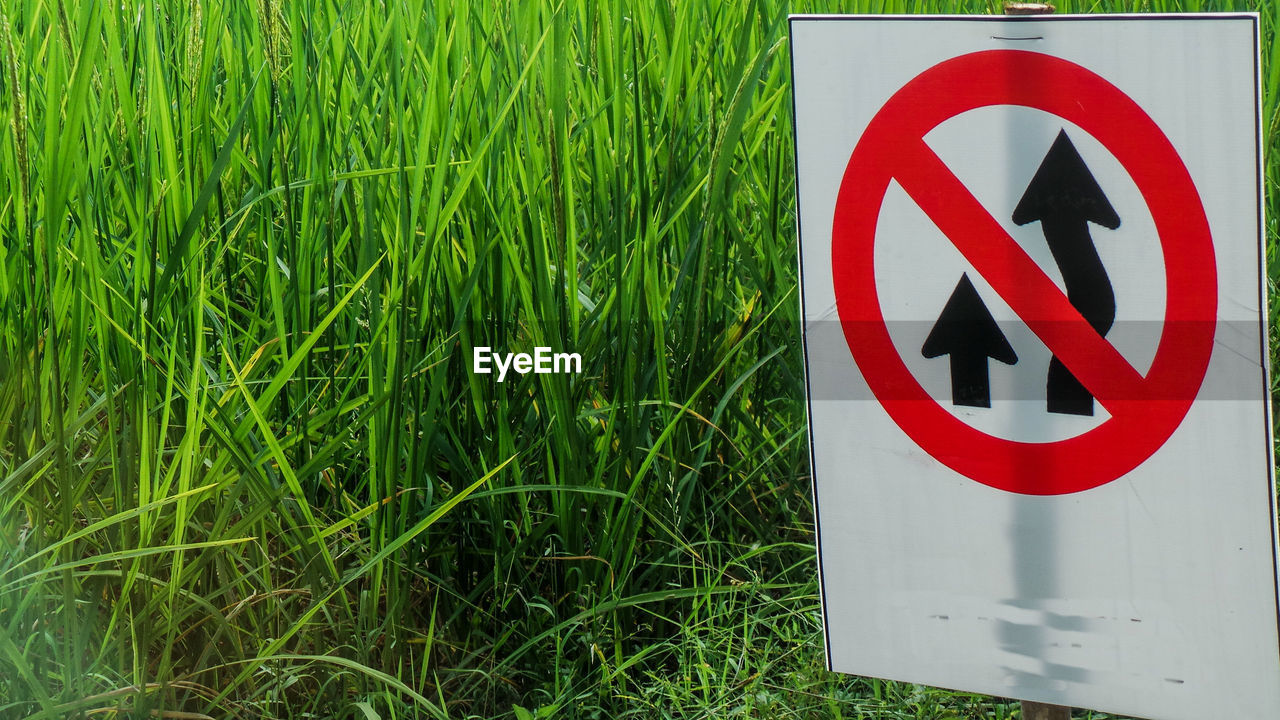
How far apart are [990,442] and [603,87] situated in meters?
0.83

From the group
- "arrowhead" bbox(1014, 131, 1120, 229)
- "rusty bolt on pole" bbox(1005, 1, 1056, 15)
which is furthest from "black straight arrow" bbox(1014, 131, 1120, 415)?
"rusty bolt on pole" bbox(1005, 1, 1056, 15)

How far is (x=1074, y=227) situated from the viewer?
961mm

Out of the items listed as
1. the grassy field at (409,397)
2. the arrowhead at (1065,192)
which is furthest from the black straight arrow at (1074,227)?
the grassy field at (409,397)

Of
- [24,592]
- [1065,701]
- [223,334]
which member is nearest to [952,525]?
[1065,701]

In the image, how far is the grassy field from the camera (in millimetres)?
1279

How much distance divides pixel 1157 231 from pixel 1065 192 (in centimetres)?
9

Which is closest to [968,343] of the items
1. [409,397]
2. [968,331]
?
[968,331]

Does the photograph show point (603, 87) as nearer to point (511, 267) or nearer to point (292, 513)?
point (511, 267)

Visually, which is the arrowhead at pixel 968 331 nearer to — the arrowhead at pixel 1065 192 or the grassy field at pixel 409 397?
the arrowhead at pixel 1065 192

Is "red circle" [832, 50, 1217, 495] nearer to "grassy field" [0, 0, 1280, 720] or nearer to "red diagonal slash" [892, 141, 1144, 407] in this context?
"red diagonal slash" [892, 141, 1144, 407]

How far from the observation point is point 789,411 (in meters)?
1.69

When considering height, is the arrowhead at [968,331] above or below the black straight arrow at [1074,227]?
below

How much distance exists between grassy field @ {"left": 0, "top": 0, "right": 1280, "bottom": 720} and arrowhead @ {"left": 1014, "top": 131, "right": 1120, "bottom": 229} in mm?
420

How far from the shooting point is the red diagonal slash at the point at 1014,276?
962 mm
